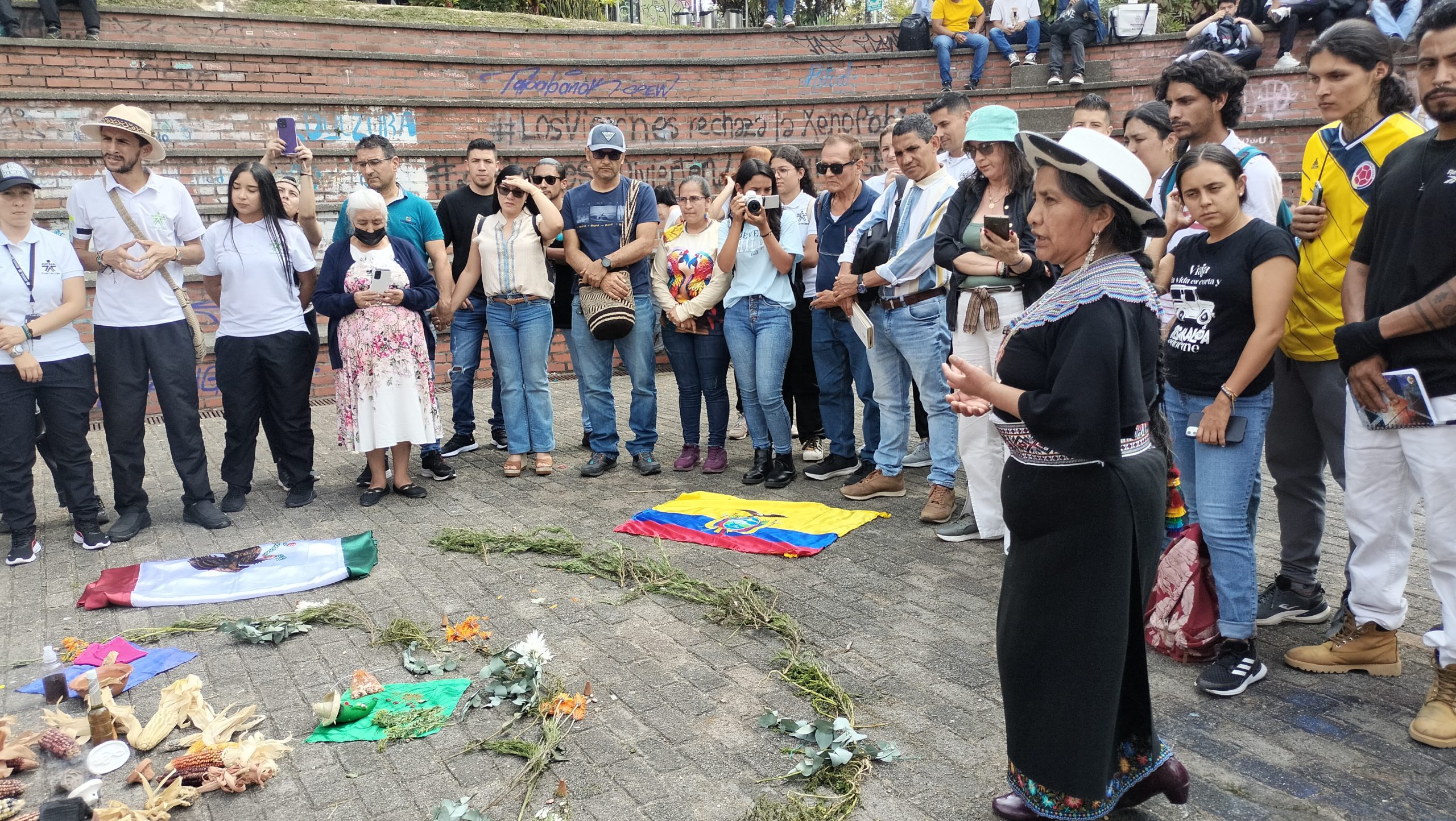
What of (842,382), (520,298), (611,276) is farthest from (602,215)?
(842,382)

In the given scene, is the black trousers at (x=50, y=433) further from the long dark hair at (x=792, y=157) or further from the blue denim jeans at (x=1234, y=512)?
the blue denim jeans at (x=1234, y=512)

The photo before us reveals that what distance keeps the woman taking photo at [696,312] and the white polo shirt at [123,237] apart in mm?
3123

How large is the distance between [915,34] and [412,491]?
34.2 ft

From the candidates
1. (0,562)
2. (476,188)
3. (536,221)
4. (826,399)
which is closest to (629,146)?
(476,188)

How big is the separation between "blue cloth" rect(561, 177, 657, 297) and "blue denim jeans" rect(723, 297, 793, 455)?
0.87m

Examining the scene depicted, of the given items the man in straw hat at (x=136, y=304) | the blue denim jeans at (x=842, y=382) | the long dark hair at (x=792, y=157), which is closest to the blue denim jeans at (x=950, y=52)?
the long dark hair at (x=792, y=157)

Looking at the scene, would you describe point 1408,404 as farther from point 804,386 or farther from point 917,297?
point 804,386

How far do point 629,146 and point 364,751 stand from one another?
33.9 feet

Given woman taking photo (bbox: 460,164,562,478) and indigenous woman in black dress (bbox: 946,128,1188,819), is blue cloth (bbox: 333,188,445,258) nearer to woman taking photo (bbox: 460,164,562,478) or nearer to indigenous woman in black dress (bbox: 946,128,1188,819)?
woman taking photo (bbox: 460,164,562,478)

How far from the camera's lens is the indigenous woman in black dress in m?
2.60

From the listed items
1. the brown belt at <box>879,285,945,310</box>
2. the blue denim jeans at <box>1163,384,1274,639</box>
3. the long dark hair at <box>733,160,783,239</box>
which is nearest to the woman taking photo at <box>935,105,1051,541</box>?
the brown belt at <box>879,285,945,310</box>

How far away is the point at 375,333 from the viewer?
6523 millimetres

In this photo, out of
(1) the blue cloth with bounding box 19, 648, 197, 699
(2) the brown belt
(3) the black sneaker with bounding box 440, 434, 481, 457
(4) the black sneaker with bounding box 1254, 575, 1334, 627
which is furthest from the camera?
(3) the black sneaker with bounding box 440, 434, 481, 457

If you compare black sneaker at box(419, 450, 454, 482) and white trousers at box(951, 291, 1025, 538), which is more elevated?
white trousers at box(951, 291, 1025, 538)
